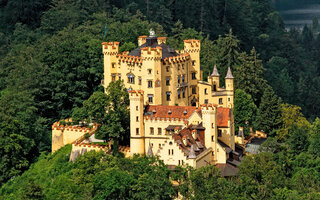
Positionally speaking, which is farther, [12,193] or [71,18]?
[71,18]

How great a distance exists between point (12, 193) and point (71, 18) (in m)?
47.1

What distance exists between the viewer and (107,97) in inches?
3789

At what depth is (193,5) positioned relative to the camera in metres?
159

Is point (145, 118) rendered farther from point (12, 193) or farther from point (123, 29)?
point (123, 29)

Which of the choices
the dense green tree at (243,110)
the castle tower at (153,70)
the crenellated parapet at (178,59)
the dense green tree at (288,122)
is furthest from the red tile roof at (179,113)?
the dense green tree at (288,122)

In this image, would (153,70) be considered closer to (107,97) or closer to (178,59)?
(178,59)

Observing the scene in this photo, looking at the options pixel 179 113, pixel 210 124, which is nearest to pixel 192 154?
pixel 210 124

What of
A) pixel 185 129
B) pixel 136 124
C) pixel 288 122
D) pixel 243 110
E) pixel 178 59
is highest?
pixel 178 59

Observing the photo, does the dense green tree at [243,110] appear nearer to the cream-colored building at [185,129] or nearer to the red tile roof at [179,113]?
the red tile roof at [179,113]

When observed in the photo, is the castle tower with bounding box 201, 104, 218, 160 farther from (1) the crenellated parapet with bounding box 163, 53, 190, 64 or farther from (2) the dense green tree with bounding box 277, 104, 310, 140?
(2) the dense green tree with bounding box 277, 104, 310, 140

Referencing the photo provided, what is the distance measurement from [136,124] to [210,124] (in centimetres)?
811

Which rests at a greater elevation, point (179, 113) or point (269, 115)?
point (179, 113)

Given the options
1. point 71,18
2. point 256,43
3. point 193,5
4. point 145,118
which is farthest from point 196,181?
point 256,43

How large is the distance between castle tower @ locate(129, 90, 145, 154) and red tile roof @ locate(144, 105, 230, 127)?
4.51ft
